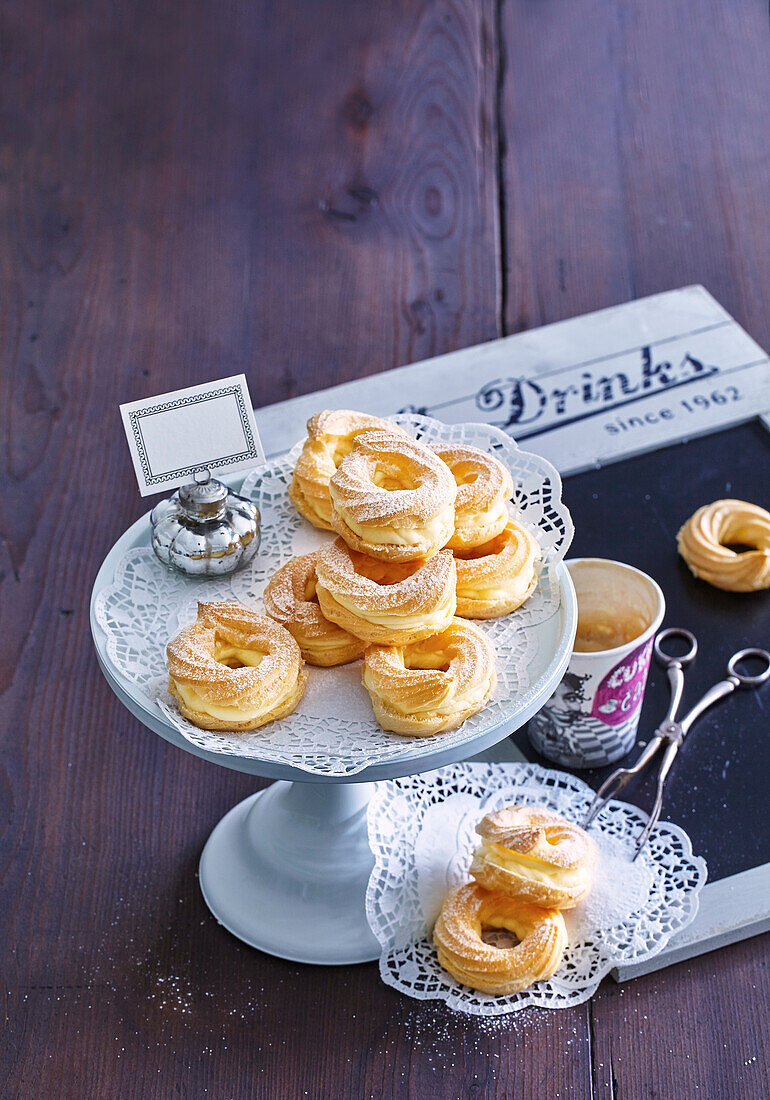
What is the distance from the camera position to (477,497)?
109 centimetres

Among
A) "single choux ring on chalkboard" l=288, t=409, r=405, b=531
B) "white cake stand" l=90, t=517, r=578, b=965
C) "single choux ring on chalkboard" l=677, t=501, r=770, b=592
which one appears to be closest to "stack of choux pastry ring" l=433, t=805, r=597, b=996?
"white cake stand" l=90, t=517, r=578, b=965

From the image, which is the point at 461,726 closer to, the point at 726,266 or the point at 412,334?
the point at 412,334

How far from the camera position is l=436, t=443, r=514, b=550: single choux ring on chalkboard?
3.56ft

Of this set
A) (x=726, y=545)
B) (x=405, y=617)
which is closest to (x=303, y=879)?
(x=405, y=617)

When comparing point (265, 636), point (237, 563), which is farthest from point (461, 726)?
point (237, 563)

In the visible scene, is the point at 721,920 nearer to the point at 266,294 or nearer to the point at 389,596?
the point at 389,596

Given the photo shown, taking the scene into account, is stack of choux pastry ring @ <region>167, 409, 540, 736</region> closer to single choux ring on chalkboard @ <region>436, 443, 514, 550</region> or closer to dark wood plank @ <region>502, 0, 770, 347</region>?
single choux ring on chalkboard @ <region>436, 443, 514, 550</region>

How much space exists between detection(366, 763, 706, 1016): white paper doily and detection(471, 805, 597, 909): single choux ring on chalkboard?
5cm

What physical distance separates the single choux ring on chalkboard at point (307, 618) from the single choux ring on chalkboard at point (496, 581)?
10cm

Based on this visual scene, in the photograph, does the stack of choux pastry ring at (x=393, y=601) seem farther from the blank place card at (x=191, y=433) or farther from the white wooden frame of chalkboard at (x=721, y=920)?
the white wooden frame of chalkboard at (x=721, y=920)

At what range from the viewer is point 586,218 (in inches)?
86.2

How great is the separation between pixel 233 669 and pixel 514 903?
37 centimetres

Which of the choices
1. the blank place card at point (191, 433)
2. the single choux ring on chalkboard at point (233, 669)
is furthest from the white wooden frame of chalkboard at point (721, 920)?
the blank place card at point (191, 433)

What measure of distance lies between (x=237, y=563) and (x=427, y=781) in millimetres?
327
